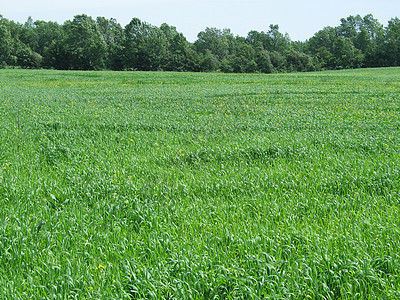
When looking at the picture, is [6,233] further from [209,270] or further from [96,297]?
[209,270]

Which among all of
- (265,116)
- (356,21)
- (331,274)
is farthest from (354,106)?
(356,21)

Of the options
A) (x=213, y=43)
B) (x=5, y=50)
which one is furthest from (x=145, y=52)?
(x=213, y=43)

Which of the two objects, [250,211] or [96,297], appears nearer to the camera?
[96,297]

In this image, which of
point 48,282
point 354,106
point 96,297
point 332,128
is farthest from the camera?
point 354,106

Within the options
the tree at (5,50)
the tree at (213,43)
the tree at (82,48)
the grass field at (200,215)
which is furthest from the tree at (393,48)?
the grass field at (200,215)

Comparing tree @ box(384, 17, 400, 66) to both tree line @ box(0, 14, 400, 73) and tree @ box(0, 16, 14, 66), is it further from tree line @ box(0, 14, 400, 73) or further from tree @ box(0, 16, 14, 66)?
tree @ box(0, 16, 14, 66)

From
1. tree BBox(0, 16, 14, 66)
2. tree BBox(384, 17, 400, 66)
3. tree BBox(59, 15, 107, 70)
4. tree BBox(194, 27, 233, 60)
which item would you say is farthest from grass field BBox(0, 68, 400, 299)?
tree BBox(194, 27, 233, 60)

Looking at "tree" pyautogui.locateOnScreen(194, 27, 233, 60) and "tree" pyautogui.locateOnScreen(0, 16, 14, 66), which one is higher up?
"tree" pyautogui.locateOnScreen(194, 27, 233, 60)

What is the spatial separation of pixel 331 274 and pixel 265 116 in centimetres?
914

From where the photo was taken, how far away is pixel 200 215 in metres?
4.25

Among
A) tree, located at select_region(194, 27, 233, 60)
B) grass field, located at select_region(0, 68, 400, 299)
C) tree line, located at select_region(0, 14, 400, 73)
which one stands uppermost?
tree, located at select_region(194, 27, 233, 60)

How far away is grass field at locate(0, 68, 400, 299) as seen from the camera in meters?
2.94

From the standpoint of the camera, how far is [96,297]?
2.77 metres

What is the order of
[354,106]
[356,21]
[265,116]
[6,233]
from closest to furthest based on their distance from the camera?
[6,233], [265,116], [354,106], [356,21]
